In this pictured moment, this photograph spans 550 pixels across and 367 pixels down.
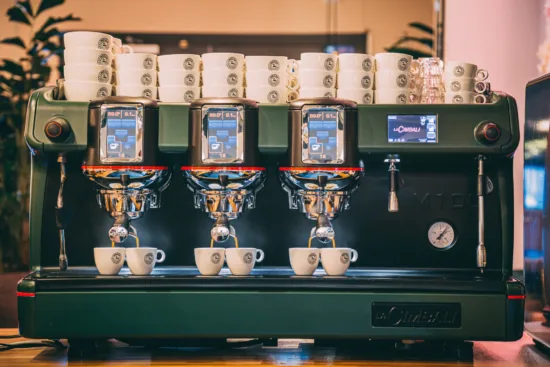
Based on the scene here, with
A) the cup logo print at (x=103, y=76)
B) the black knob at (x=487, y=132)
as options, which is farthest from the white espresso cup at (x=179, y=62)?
the black knob at (x=487, y=132)

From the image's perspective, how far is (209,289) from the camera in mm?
1975

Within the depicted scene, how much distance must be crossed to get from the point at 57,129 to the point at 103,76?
0.21 m

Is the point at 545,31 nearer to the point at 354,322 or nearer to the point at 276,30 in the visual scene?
the point at 354,322

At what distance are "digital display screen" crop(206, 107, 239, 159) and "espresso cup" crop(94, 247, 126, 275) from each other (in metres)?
0.35

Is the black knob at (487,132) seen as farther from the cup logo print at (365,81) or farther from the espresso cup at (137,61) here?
the espresso cup at (137,61)

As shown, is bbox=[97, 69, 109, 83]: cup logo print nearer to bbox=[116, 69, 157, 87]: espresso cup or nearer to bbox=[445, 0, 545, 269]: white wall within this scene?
bbox=[116, 69, 157, 87]: espresso cup

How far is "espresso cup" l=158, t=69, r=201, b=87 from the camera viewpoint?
7.14 ft

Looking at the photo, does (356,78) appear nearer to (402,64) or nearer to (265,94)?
(402,64)

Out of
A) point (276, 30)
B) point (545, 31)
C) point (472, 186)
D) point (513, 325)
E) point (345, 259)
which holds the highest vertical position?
point (276, 30)

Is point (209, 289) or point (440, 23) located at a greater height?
point (440, 23)

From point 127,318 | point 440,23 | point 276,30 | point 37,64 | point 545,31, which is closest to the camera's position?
point 127,318

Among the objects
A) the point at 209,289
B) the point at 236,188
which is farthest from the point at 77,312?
the point at 236,188

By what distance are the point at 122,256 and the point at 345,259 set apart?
1.89 ft

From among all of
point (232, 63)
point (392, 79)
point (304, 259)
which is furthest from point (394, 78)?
point (304, 259)
